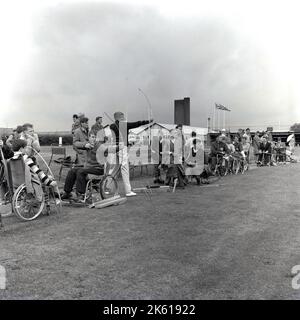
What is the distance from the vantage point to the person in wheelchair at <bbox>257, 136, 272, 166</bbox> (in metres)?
21.7

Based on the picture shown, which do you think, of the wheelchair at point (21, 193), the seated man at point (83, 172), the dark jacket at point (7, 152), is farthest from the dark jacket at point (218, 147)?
the dark jacket at point (7, 152)

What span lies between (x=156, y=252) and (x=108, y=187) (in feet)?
13.9

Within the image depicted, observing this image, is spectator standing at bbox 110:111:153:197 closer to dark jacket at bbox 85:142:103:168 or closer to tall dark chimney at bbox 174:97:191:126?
dark jacket at bbox 85:142:103:168

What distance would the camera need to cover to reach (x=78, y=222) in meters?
7.28

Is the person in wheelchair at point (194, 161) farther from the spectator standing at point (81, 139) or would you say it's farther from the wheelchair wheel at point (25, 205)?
the wheelchair wheel at point (25, 205)

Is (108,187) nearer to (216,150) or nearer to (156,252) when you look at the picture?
(156,252)

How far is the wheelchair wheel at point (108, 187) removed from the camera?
911cm

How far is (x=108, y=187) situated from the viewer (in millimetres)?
9453

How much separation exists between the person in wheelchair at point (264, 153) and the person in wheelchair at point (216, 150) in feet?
20.4

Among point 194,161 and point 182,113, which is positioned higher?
point 182,113

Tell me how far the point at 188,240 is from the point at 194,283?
1698 mm

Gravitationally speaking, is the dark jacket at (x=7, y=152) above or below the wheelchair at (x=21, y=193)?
above

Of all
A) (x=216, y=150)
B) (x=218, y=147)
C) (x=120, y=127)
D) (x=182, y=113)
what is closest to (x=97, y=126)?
(x=120, y=127)
